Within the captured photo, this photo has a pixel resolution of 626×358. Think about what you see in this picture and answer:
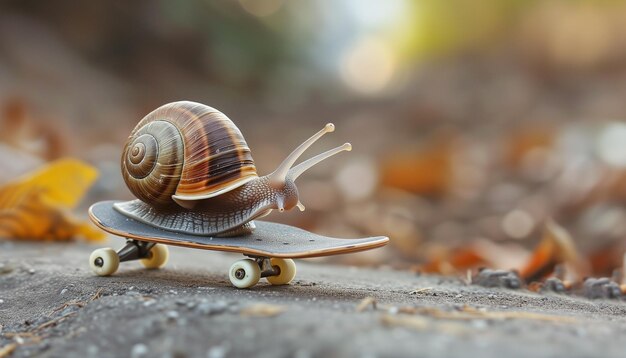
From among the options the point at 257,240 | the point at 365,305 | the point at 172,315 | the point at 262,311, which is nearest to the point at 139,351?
the point at 172,315

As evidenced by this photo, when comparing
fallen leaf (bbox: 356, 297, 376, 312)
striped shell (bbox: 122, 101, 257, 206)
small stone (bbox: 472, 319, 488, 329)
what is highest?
striped shell (bbox: 122, 101, 257, 206)

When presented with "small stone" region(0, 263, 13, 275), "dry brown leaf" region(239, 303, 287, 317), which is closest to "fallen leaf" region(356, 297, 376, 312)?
"dry brown leaf" region(239, 303, 287, 317)

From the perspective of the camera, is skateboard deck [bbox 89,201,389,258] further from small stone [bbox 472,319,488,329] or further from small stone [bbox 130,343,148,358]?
small stone [bbox 130,343,148,358]

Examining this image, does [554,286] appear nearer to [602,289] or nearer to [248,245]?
[602,289]

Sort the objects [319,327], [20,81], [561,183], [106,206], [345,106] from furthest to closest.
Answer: [345,106] < [20,81] < [561,183] < [106,206] < [319,327]

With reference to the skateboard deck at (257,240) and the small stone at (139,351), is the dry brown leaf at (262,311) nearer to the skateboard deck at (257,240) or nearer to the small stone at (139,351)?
the small stone at (139,351)

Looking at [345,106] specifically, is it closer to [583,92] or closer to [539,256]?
[583,92]

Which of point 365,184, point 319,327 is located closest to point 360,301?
point 319,327
